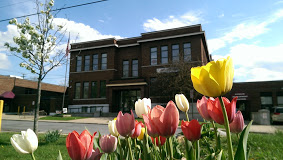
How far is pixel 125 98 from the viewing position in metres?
27.8

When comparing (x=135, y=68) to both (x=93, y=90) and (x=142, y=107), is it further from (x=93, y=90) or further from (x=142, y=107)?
(x=142, y=107)

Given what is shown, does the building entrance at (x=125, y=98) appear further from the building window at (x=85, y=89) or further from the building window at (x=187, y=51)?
the building window at (x=187, y=51)

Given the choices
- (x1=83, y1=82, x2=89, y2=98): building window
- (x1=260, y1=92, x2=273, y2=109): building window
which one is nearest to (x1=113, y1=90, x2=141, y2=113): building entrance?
(x1=83, y1=82, x2=89, y2=98): building window

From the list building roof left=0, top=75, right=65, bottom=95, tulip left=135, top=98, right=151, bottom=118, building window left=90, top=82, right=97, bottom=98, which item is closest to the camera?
tulip left=135, top=98, right=151, bottom=118

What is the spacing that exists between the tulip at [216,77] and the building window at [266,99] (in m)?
28.2

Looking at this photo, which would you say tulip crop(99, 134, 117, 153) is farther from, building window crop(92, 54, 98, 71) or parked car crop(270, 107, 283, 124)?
building window crop(92, 54, 98, 71)

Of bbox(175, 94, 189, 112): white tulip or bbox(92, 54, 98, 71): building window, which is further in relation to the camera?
bbox(92, 54, 98, 71): building window

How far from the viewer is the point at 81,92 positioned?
2995cm

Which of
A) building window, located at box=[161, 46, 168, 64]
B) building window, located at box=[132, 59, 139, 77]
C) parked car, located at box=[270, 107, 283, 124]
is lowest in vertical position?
parked car, located at box=[270, 107, 283, 124]

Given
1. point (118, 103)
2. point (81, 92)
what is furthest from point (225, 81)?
point (81, 92)

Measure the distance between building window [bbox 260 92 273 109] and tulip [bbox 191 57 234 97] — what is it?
2823 centimetres

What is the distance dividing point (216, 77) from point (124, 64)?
28.8 m

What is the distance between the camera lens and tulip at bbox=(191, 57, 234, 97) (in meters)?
0.82

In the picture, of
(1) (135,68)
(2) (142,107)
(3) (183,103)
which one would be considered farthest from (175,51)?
(2) (142,107)
